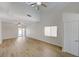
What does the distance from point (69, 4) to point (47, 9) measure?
1.68 feet

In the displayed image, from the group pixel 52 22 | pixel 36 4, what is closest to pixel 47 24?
pixel 52 22

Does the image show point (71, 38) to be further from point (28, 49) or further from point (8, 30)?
point (8, 30)

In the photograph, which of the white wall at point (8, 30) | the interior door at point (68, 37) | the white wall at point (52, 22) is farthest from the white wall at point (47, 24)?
the white wall at point (8, 30)

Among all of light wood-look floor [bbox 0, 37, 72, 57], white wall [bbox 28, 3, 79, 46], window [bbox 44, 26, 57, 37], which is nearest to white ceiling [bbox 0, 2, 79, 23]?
white wall [bbox 28, 3, 79, 46]

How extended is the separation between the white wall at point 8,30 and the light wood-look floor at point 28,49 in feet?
0.37

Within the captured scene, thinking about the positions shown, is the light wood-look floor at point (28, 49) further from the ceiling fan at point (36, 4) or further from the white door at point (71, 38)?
the ceiling fan at point (36, 4)

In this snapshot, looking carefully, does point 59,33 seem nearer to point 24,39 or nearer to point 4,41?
point 24,39

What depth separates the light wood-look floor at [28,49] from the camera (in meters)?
2.96

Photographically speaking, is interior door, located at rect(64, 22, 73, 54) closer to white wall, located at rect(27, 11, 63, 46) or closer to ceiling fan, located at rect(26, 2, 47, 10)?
white wall, located at rect(27, 11, 63, 46)

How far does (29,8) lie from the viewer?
2.99 meters

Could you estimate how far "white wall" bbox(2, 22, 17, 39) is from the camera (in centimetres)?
299

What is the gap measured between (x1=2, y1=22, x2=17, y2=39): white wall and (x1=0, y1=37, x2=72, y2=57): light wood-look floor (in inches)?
4.4

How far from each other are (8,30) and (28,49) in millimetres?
649

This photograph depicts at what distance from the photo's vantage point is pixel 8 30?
3.03m
